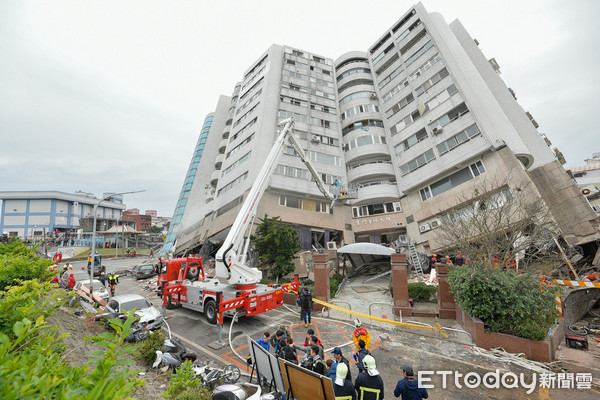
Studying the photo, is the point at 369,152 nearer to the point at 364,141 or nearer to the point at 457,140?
the point at 364,141

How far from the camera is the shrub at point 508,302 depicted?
27.9ft

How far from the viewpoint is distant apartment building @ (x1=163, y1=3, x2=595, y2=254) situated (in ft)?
78.4

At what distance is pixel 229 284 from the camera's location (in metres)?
11.6

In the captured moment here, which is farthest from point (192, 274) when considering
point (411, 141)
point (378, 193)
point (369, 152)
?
point (411, 141)

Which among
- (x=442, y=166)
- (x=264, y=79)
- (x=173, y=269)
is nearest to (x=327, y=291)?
(x=173, y=269)

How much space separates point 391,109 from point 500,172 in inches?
638

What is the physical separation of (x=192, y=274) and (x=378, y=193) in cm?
2145

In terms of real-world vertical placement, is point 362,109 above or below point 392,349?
above

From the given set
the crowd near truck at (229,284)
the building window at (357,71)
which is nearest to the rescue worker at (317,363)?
the crowd near truck at (229,284)

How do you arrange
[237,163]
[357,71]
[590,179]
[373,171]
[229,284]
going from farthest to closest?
→ [590,179] → [357,71] → [237,163] → [373,171] → [229,284]

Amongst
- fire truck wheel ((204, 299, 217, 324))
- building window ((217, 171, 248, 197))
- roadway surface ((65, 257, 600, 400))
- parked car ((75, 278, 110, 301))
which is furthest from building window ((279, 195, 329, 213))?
parked car ((75, 278, 110, 301))

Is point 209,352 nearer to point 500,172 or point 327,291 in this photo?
point 327,291

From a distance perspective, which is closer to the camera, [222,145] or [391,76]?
[391,76]

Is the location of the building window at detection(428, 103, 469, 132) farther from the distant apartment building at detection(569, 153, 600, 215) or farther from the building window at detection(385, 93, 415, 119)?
the distant apartment building at detection(569, 153, 600, 215)
